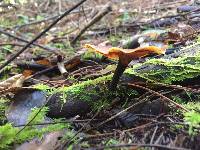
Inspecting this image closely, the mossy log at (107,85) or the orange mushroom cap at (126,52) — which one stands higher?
the orange mushroom cap at (126,52)

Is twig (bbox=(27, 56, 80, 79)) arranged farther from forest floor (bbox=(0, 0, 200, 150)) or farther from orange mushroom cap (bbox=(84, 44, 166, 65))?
orange mushroom cap (bbox=(84, 44, 166, 65))

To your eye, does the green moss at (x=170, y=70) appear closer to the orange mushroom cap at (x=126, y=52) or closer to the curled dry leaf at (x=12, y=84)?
the orange mushroom cap at (x=126, y=52)

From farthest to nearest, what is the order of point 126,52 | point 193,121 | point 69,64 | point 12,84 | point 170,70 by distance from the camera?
point 69,64 < point 12,84 < point 170,70 < point 126,52 < point 193,121

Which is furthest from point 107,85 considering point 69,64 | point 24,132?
point 69,64

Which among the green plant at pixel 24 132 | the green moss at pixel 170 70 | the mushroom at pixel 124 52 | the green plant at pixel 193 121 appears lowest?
the green plant at pixel 24 132

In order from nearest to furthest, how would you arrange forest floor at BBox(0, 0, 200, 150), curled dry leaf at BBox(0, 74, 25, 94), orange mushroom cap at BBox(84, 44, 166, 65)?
forest floor at BBox(0, 0, 200, 150) → orange mushroom cap at BBox(84, 44, 166, 65) → curled dry leaf at BBox(0, 74, 25, 94)

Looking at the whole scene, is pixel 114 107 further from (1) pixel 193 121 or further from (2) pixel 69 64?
(2) pixel 69 64

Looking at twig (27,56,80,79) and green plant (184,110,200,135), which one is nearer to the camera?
green plant (184,110,200,135)

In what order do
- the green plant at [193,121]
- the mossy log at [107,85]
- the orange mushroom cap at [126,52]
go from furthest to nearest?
1. the mossy log at [107,85]
2. the orange mushroom cap at [126,52]
3. the green plant at [193,121]

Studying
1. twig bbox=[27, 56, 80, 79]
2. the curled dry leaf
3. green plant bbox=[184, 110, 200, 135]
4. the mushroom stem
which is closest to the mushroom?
the mushroom stem

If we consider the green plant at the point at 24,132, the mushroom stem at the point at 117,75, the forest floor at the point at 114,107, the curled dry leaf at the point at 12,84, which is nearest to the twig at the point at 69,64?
the forest floor at the point at 114,107

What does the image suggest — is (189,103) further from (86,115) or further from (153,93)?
(86,115)
